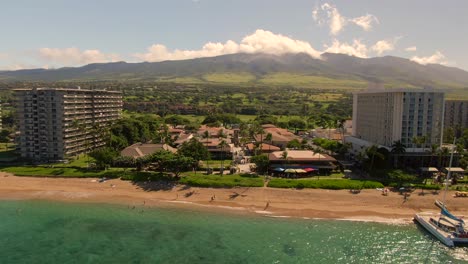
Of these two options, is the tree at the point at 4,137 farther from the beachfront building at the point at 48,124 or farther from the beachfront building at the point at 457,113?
the beachfront building at the point at 457,113

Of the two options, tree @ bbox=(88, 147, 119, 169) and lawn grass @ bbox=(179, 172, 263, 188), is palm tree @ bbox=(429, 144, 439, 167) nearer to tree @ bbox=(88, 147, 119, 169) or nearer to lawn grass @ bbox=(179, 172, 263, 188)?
lawn grass @ bbox=(179, 172, 263, 188)

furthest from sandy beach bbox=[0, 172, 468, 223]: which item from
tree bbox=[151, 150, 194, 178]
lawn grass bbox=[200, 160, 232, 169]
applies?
lawn grass bbox=[200, 160, 232, 169]

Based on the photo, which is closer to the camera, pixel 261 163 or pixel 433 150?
pixel 433 150

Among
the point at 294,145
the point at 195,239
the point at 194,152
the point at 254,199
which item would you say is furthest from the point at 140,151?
the point at 195,239

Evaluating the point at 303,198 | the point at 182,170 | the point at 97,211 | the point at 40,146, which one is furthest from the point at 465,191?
the point at 40,146

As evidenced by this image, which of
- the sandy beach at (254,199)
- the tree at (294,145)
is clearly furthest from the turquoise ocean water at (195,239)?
the tree at (294,145)

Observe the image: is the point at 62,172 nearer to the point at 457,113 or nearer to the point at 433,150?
the point at 433,150

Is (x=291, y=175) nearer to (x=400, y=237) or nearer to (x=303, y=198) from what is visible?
(x=303, y=198)
